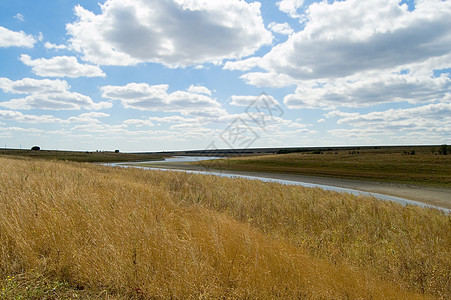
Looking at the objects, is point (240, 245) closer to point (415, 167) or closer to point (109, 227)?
point (109, 227)

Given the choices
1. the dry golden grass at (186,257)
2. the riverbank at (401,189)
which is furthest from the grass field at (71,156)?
the dry golden grass at (186,257)

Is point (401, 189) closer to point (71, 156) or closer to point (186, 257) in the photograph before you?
point (186, 257)

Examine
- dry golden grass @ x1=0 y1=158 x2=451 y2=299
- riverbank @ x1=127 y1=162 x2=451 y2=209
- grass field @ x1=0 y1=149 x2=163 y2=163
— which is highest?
grass field @ x1=0 y1=149 x2=163 y2=163

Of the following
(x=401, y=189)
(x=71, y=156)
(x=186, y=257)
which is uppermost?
(x=71, y=156)

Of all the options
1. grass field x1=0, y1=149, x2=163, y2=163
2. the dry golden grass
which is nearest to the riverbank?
the dry golden grass

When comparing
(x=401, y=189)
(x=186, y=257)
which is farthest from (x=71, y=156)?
(x=186, y=257)

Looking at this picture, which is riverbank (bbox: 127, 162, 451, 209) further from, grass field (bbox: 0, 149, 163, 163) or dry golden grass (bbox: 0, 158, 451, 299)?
grass field (bbox: 0, 149, 163, 163)

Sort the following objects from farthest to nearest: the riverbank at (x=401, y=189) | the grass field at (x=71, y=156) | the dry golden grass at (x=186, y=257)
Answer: the grass field at (x=71, y=156), the riverbank at (x=401, y=189), the dry golden grass at (x=186, y=257)

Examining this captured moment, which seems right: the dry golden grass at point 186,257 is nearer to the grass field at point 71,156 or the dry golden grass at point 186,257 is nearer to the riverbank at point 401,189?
the riverbank at point 401,189

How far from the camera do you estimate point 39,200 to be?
20.7 ft

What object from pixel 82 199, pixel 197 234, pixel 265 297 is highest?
pixel 82 199

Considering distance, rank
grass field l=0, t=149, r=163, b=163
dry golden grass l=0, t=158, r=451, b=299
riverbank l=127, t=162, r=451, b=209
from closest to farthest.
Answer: dry golden grass l=0, t=158, r=451, b=299
riverbank l=127, t=162, r=451, b=209
grass field l=0, t=149, r=163, b=163

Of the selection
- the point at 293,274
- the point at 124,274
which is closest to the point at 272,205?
the point at 293,274

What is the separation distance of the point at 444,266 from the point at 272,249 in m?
3.75
